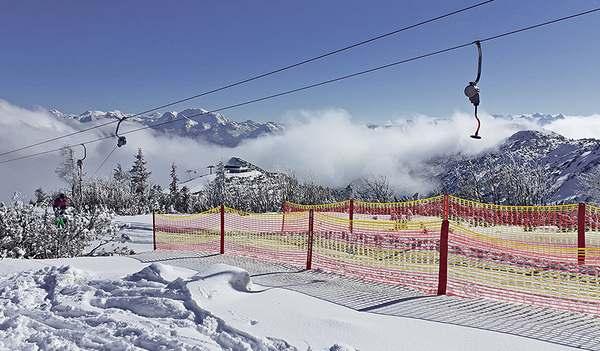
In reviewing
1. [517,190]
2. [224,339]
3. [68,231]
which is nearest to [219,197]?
[517,190]

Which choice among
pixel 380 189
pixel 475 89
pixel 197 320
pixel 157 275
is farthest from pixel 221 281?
pixel 380 189

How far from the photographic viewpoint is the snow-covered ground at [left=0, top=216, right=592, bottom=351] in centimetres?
453

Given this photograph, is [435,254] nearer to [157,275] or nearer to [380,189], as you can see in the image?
[157,275]

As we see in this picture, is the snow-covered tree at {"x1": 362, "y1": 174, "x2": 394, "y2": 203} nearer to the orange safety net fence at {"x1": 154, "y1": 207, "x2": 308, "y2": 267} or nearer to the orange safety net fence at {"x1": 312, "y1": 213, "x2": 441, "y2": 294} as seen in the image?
the orange safety net fence at {"x1": 154, "y1": 207, "x2": 308, "y2": 267}

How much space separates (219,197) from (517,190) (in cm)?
2892

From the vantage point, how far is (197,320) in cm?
519

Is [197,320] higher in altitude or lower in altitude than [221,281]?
lower

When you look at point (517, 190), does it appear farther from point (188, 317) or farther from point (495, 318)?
point (188, 317)

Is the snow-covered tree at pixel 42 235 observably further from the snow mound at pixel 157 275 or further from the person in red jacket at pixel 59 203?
the snow mound at pixel 157 275

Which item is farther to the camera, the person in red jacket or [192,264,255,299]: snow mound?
the person in red jacket

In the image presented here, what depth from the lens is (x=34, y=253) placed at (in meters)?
12.0

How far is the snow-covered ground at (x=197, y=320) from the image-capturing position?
453cm

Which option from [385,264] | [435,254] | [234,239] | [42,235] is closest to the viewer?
[435,254]

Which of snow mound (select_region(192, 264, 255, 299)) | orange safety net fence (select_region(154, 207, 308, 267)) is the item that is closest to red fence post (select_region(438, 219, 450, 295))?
snow mound (select_region(192, 264, 255, 299))
